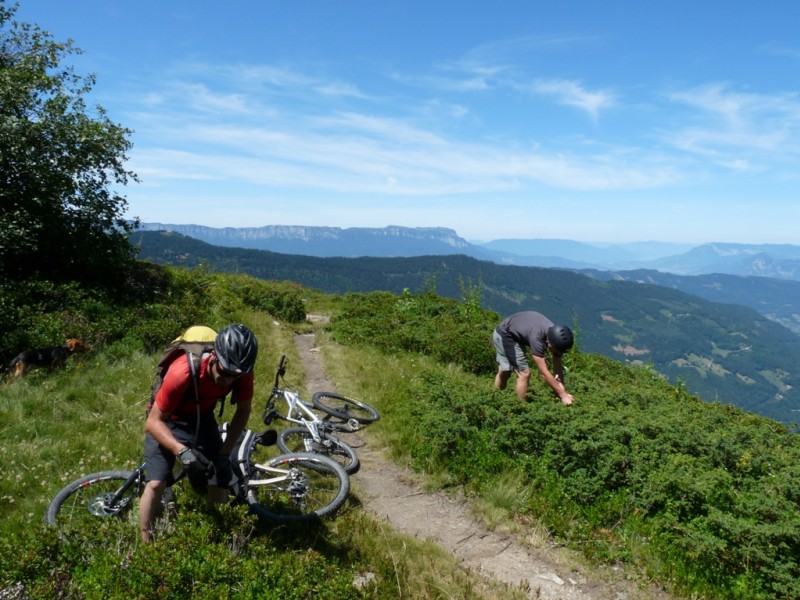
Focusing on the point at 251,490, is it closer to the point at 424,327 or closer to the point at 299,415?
the point at 299,415

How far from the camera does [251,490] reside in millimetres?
5473

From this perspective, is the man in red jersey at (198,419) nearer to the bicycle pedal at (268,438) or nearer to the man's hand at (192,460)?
the man's hand at (192,460)

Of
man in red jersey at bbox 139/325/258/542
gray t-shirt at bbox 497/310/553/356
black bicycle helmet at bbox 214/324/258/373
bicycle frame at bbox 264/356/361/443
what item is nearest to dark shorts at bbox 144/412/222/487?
man in red jersey at bbox 139/325/258/542

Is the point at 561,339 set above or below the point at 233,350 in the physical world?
below

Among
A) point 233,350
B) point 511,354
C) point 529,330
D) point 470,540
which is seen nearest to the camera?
point 233,350

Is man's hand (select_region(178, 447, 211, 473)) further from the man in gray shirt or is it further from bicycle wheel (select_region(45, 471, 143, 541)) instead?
the man in gray shirt

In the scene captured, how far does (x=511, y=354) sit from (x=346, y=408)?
3.32 m

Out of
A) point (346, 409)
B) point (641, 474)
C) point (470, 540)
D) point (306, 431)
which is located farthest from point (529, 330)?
point (306, 431)

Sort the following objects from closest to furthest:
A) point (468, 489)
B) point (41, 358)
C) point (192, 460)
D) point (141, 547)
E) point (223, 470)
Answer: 1. point (141, 547)
2. point (192, 460)
3. point (223, 470)
4. point (468, 489)
5. point (41, 358)

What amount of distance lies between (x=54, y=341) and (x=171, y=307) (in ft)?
12.6

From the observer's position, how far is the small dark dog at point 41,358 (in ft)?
30.3

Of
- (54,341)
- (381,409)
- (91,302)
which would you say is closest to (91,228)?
(91,302)

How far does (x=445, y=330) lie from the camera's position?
16.0m

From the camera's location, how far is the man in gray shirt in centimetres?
826
